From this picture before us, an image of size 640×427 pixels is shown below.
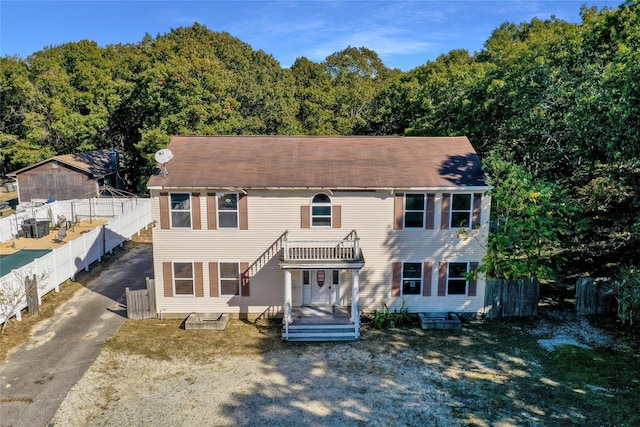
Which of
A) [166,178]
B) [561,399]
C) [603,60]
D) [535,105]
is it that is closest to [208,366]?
[166,178]

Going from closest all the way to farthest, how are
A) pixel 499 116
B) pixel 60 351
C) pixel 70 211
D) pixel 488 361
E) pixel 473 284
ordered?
1. pixel 488 361
2. pixel 60 351
3. pixel 473 284
4. pixel 499 116
5. pixel 70 211

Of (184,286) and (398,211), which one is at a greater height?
(398,211)

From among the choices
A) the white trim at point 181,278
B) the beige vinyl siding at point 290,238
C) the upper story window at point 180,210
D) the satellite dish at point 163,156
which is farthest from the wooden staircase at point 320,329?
the satellite dish at point 163,156

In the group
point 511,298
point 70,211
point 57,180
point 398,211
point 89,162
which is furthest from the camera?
point 89,162

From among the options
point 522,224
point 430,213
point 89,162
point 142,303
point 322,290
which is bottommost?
point 142,303

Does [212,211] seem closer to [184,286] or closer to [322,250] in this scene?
[184,286]

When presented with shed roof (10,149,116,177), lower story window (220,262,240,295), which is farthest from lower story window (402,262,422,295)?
shed roof (10,149,116,177)

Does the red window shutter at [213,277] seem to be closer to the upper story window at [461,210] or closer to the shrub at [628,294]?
the upper story window at [461,210]

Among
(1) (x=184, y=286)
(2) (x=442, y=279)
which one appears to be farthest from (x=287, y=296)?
(2) (x=442, y=279)
